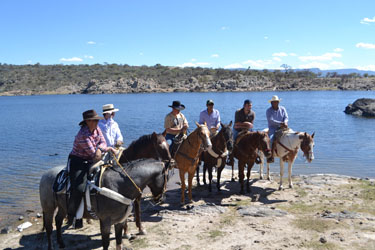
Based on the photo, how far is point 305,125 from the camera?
105 feet

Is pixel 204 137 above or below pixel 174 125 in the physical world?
below

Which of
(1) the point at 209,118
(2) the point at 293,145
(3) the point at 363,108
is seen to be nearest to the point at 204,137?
(1) the point at 209,118

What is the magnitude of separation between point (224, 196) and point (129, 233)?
376 cm

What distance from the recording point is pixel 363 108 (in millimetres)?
40438

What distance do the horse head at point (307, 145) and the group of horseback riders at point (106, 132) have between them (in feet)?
2.70

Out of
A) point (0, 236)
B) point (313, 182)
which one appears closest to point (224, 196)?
point (313, 182)

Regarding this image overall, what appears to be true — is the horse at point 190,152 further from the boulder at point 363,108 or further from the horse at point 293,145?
the boulder at point 363,108

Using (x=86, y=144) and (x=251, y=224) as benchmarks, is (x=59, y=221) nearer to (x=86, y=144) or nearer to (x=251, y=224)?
(x=86, y=144)

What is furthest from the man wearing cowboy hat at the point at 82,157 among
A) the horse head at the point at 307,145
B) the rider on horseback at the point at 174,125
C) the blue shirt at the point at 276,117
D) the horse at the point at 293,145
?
the blue shirt at the point at 276,117

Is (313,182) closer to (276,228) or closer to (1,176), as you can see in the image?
(276,228)

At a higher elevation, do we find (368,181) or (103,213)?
(103,213)

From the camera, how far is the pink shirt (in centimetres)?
596

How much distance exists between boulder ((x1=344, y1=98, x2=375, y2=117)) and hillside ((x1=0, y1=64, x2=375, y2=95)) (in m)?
63.2

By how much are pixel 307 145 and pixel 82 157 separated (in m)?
7.21
